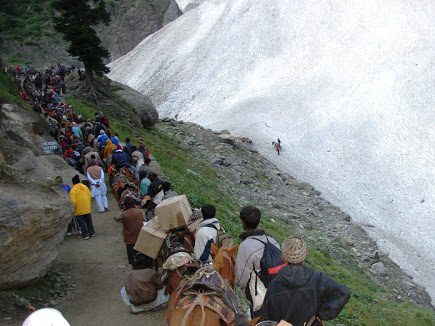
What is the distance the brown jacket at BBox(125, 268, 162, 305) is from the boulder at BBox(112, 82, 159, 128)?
26828 mm

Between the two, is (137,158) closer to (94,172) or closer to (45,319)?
(94,172)

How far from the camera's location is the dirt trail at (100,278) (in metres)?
9.41

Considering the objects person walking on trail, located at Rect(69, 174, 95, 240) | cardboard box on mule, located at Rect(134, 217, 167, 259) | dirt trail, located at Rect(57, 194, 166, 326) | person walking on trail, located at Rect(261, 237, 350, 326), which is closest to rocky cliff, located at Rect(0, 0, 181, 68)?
person walking on trail, located at Rect(69, 174, 95, 240)

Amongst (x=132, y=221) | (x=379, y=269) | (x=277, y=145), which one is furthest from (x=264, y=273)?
(x=277, y=145)


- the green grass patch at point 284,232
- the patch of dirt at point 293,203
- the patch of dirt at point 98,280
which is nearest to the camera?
the patch of dirt at point 98,280

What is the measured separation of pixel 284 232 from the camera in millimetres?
21828

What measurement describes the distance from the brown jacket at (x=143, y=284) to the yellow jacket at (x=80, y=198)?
4.44 metres

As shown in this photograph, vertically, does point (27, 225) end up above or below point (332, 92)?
above

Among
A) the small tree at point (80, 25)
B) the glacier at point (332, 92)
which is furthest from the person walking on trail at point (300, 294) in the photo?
the small tree at point (80, 25)

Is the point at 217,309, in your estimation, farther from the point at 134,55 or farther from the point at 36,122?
the point at 134,55

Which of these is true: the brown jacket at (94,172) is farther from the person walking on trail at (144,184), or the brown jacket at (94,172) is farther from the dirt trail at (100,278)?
the person walking on trail at (144,184)

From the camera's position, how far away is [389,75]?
43.3 metres

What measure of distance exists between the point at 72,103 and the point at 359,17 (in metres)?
32.4

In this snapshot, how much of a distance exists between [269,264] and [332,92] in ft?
130
